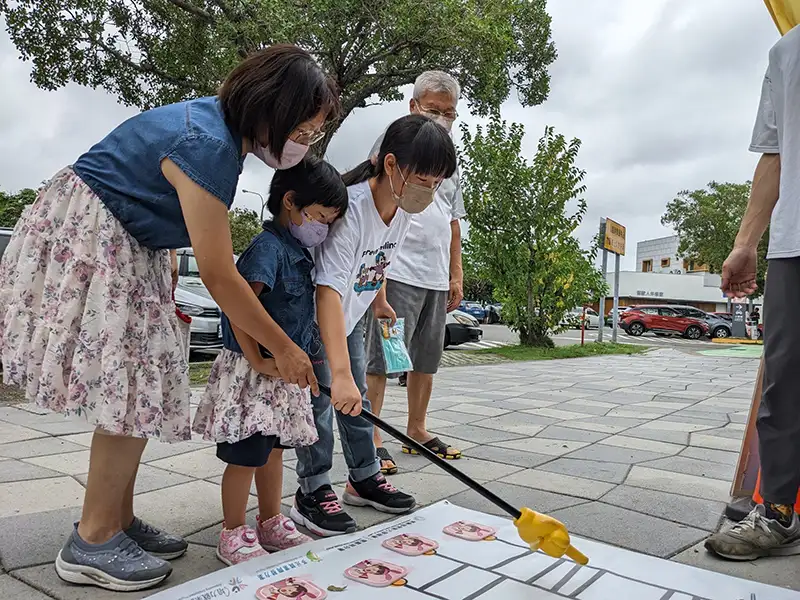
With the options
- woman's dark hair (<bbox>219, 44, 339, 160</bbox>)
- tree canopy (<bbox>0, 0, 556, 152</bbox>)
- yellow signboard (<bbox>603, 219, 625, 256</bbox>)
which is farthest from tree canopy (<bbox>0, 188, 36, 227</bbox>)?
woman's dark hair (<bbox>219, 44, 339, 160</bbox>)

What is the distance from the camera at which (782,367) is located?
5.42 ft

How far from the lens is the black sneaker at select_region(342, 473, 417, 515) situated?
1.93m

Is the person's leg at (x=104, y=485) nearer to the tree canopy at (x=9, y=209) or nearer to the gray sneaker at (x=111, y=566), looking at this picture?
the gray sneaker at (x=111, y=566)

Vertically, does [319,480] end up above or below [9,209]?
below

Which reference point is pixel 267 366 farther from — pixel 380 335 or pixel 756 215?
pixel 756 215

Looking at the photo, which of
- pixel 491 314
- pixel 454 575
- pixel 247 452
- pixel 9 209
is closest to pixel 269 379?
pixel 247 452

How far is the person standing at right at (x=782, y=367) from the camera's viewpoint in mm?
1645

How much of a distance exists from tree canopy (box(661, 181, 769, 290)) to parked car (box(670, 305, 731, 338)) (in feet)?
10.8

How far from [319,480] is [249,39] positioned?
6957 mm

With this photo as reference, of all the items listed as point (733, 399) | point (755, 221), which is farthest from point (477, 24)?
point (755, 221)

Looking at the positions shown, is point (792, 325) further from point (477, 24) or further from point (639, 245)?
point (639, 245)

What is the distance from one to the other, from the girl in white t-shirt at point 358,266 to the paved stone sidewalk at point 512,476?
0.17m

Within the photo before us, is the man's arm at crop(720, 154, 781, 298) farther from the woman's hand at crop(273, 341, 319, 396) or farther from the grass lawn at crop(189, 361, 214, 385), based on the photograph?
the grass lawn at crop(189, 361, 214, 385)

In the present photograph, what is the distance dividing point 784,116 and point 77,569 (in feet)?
6.52
